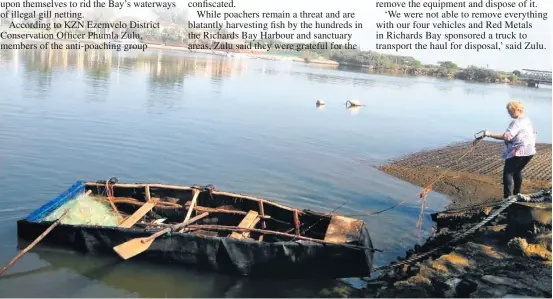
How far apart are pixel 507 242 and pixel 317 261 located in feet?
10.3

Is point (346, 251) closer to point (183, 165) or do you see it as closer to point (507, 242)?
point (507, 242)

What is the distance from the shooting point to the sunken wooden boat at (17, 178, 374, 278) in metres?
7.07

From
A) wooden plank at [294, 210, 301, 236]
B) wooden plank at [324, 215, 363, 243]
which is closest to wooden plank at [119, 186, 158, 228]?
wooden plank at [294, 210, 301, 236]

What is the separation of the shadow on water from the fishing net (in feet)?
2.57

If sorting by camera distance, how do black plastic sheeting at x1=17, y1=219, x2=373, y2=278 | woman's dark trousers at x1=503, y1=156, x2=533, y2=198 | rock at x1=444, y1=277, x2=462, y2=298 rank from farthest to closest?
woman's dark trousers at x1=503, y1=156, x2=533, y2=198, black plastic sheeting at x1=17, y1=219, x2=373, y2=278, rock at x1=444, y1=277, x2=462, y2=298

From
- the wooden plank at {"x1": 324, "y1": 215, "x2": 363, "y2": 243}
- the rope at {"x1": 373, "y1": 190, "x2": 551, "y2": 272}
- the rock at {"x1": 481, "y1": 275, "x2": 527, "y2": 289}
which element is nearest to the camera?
the rock at {"x1": 481, "y1": 275, "x2": 527, "y2": 289}

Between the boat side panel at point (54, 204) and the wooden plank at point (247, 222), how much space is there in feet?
9.87

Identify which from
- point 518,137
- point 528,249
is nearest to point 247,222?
point 528,249

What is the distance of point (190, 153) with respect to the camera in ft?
49.0

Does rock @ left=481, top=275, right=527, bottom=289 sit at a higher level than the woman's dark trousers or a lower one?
lower

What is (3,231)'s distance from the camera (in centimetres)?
847

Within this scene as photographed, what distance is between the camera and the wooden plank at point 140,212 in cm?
795

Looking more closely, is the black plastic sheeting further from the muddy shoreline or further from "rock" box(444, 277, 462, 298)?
"rock" box(444, 277, 462, 298)

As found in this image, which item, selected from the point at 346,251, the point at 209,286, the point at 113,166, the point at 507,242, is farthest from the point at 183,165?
the point at 507,242
